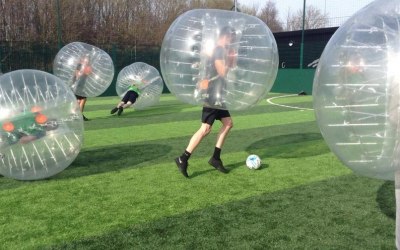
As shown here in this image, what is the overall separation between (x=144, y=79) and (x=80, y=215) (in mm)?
8878

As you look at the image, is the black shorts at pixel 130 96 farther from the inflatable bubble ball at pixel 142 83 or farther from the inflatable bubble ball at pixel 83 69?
the inflatable bubble ball at pixel 83 69

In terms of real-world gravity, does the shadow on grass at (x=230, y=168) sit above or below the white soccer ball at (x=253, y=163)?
below

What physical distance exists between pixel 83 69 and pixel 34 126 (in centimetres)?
539

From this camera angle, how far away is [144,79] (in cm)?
1258

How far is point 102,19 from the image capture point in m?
29.8

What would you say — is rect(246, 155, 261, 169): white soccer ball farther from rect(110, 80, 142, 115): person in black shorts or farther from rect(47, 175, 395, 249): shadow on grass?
rect(110, 80, 142, 115): person in black shorts

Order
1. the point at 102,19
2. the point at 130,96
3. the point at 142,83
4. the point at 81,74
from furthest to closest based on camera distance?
the point at 102,19 < the point at 142,83 < the point at 130,96 < the point at 81,74

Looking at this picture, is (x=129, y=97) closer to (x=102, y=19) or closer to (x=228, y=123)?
(x=228, y=123)

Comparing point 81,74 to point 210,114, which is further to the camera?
point 81,74

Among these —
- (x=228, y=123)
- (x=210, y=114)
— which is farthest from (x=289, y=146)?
(x=210, y=114)

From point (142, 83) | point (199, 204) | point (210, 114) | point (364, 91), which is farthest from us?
point (142, 83)

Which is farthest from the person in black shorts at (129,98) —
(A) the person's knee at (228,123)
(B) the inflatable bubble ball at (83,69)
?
(A) the person's knee at (228,123)

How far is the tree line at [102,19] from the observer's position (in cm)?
2439

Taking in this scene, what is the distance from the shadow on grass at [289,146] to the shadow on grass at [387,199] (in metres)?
1.87
